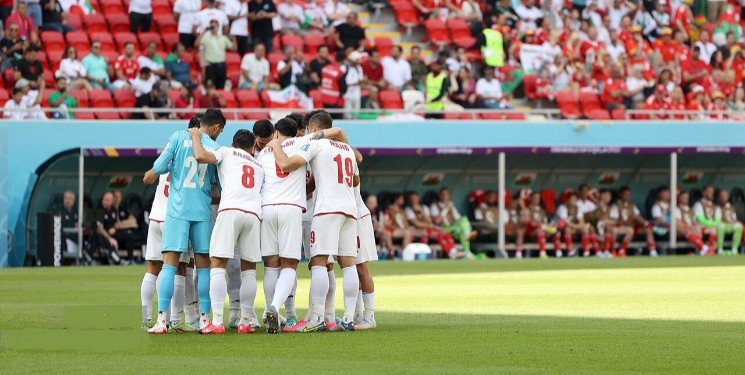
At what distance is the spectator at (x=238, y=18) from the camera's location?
89.1ft

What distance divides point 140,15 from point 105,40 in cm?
91

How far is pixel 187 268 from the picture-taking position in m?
12.3

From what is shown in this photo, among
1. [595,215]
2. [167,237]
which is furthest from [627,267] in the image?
[167,237]

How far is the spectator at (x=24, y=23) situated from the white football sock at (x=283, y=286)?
14.7 m

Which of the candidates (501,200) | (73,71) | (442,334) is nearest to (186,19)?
(73,71)

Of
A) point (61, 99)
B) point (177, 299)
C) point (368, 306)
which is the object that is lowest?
point (368, 306)

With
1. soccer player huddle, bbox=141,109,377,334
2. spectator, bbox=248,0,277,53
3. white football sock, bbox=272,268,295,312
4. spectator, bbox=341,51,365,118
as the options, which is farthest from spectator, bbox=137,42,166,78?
white football sock, bbox=272,268,295,312

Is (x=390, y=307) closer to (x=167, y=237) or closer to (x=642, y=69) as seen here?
(x=167, y=237)

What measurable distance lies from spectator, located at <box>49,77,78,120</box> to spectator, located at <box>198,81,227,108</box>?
230 cm

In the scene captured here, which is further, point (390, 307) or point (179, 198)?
point (390, 307)

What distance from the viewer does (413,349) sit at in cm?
1041

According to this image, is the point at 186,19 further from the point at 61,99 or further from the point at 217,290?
the point at 217,290

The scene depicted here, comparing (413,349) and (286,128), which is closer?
(413,349)

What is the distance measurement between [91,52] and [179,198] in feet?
47.3
